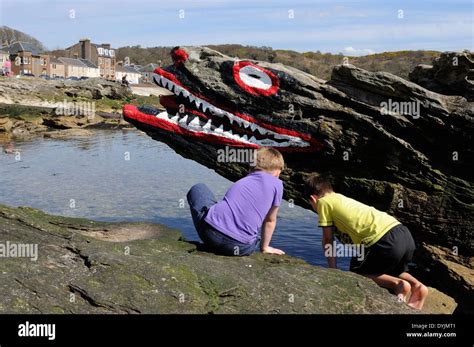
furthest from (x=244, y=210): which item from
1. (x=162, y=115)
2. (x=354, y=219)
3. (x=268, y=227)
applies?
(x=162, y=115)

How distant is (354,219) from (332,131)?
3.75 m

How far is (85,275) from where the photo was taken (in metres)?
6.16

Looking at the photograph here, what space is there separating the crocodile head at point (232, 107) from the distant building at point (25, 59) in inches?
4775

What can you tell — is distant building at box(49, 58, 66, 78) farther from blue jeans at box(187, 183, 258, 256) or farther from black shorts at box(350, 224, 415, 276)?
black shorts at box(350, 224, 415, 276)

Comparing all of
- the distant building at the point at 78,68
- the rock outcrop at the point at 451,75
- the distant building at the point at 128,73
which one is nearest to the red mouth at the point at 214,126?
the rock outcrop at the point at 451,75

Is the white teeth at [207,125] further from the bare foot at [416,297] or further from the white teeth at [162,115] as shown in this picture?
the bare foot at [416,297]

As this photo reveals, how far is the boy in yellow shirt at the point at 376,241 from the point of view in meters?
7.43

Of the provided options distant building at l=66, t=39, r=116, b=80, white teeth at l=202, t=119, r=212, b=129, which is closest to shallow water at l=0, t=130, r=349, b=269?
white teeth at l=202, t=119, r=212, b=129

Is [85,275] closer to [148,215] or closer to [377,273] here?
[377,273]

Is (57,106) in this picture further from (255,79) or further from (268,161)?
(268,161)

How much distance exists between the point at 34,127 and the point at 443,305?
147 ft

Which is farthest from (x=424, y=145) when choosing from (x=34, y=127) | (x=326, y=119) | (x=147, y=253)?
(x=34, y=127)

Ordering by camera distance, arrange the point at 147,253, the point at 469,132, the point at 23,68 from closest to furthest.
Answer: the point at 147,253, the point at 469,132, the point at 23,68

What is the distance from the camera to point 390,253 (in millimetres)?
7430
